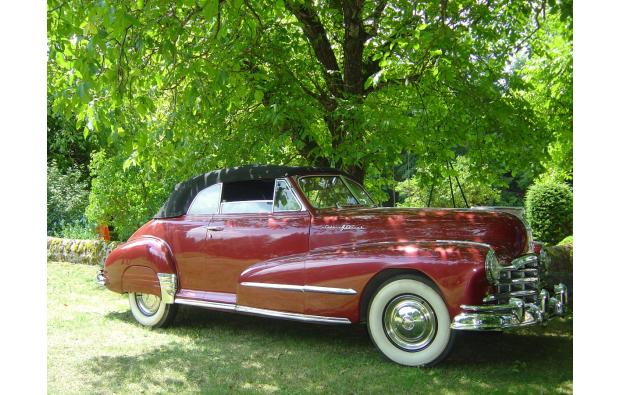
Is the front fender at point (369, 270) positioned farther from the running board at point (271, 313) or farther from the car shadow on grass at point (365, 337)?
the car shadow on grass at point (365, 337)

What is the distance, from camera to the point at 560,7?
435 centimetres

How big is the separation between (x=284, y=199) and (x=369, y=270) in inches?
54.7

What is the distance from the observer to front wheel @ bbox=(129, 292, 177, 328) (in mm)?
6699

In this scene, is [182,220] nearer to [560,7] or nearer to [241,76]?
[241,76]

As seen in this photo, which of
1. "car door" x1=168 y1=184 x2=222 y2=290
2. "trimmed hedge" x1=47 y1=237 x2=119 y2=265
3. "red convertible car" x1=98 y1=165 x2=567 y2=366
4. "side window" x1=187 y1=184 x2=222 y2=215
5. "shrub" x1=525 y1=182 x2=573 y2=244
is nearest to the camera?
"red convertible car" x1=98 y1=165 x2=567 y2=366

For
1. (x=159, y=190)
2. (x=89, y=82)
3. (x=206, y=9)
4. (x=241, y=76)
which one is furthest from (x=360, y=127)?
(x=159, y=190)

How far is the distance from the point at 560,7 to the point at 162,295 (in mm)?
5034

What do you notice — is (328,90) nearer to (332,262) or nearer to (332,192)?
(332,192)

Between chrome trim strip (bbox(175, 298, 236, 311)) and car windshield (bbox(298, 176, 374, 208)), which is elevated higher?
car windshield (bbox(298, 176, 374, 208))

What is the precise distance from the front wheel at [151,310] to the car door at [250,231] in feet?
2.25

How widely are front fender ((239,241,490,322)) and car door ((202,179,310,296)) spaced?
16cm

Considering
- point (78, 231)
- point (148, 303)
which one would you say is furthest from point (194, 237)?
point (78, 231)

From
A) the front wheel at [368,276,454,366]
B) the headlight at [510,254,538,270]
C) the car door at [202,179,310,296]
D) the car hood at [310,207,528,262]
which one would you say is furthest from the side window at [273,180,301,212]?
the headlight at [510,254,538,270]

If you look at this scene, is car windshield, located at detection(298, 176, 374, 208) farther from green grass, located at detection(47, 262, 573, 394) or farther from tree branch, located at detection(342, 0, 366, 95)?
tree branch, located at detection(342, 0, 366, 95)
